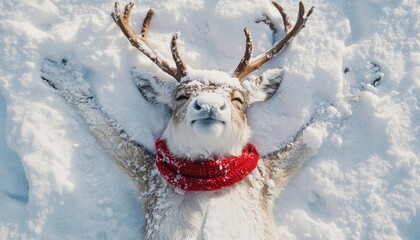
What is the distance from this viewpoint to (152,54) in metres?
4.95

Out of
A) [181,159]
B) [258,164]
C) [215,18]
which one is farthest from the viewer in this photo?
[215,18]

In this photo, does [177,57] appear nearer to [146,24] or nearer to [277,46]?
[146,24]

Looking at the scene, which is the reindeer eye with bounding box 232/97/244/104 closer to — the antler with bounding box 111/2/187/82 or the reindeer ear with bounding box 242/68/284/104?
the reindeer ear with bounding box 242/68/284/104

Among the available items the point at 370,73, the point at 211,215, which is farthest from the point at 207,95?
the point at 370,73

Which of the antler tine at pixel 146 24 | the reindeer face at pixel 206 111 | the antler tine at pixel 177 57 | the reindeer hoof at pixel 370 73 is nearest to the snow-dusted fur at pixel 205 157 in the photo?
the reindeer face at pixel 206 111

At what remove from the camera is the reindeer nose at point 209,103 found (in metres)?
3.99

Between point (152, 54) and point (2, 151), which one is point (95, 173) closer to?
point (2, 151)

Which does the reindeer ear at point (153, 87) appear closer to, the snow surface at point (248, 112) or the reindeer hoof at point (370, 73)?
the snow surface at point (248, 112)

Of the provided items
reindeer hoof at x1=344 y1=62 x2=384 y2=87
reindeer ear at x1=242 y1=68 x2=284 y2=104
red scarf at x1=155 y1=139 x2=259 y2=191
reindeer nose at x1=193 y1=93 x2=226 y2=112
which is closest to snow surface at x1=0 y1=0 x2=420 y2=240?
reindeer hoof at x1=344 y1=62 x2=384 y2=87

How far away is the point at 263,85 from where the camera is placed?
506 cm

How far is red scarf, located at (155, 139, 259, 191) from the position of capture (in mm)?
4359

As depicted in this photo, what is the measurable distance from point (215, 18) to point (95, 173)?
204 cm

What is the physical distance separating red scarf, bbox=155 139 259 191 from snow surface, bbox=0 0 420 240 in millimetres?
635

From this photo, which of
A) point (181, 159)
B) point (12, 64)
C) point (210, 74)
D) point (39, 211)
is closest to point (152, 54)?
point (210, 74)
